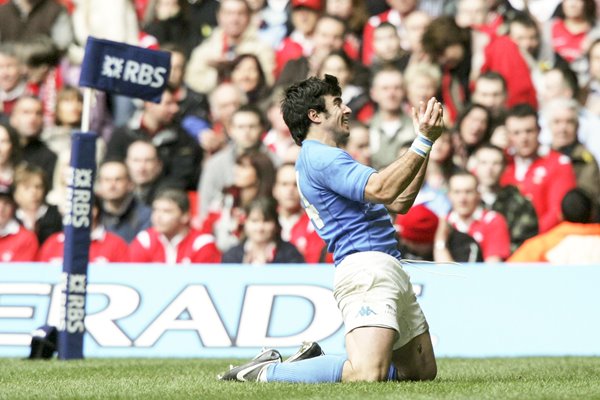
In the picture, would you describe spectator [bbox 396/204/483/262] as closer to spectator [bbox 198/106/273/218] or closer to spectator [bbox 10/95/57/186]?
spectator [bbox 198/106/273/218]

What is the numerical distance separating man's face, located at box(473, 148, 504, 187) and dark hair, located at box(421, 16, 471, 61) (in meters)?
1.69

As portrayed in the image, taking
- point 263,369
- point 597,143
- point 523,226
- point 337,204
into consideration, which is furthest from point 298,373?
point 597,143

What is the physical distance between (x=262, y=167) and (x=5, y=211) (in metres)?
2.81

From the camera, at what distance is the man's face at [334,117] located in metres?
7.84

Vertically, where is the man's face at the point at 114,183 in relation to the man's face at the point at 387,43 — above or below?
below

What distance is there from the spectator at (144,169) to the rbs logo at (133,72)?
3274 mm

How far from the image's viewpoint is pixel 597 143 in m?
13.7

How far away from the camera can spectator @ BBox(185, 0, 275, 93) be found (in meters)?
15.5

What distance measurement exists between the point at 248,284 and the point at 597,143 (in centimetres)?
443

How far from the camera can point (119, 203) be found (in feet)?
46.9

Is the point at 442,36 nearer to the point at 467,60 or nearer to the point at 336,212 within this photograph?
the point at 467,60

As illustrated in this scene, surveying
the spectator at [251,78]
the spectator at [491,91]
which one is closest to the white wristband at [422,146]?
the spectator at [491,91]

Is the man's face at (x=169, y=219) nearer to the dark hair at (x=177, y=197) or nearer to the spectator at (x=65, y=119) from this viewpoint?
the dark hair at (x=177, y=197)

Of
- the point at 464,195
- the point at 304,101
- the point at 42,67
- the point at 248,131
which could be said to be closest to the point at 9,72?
the point at 42,67
